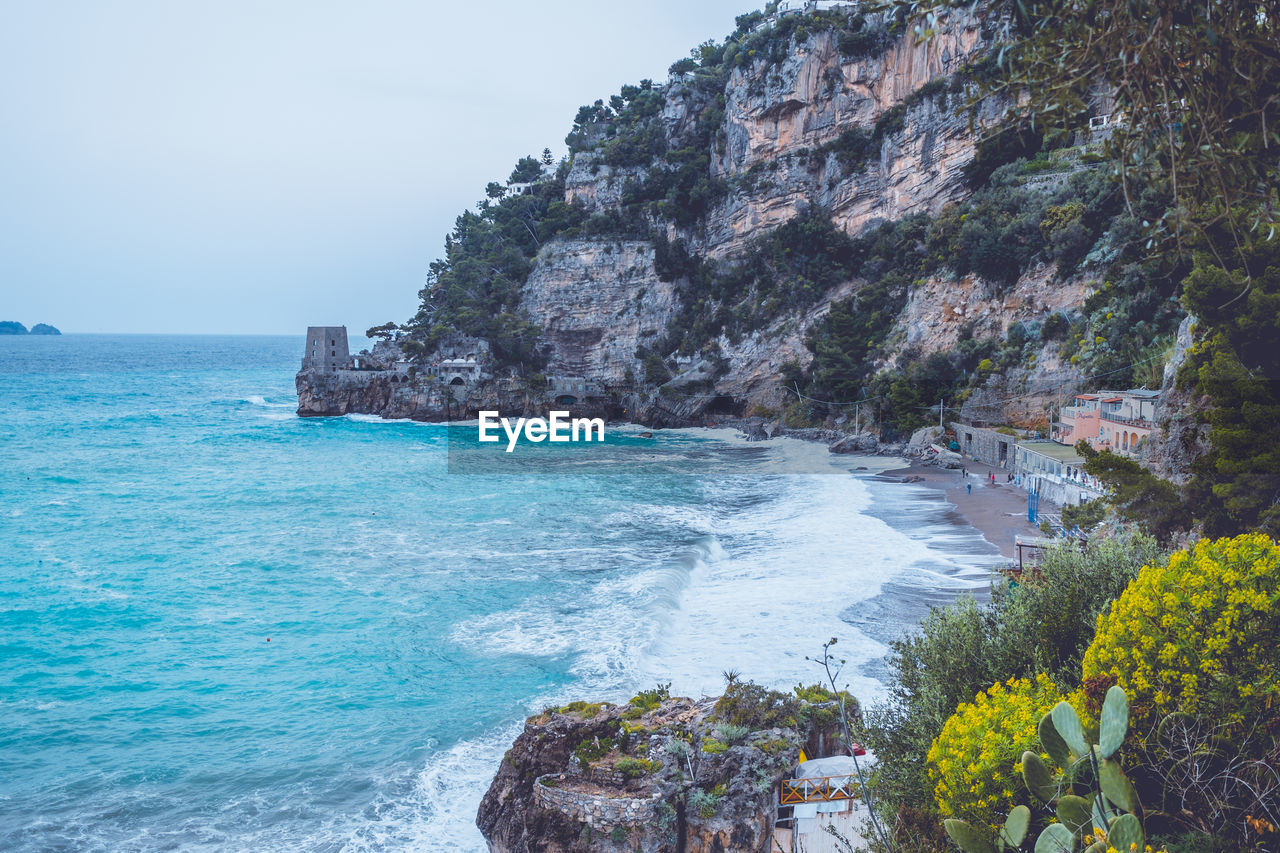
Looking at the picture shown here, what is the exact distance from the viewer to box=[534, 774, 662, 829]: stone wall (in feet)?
27.4

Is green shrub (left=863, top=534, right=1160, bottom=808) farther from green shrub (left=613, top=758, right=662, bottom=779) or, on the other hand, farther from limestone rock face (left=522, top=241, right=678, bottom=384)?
limestone rock face (left=522, top=241, right=678, bottom=384)

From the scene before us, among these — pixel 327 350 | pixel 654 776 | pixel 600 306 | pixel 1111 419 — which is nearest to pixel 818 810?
pixel 654 776

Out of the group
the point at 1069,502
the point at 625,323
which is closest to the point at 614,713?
the point at 1069,502

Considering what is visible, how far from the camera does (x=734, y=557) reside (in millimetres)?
22109

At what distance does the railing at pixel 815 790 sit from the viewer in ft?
27.6

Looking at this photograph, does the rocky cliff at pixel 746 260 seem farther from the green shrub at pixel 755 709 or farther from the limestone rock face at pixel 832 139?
the green shrub at pixel 755 709

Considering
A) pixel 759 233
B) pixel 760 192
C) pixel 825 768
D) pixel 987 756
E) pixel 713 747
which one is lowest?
pixel 825 768

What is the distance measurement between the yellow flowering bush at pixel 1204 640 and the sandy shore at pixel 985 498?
15.8 meters

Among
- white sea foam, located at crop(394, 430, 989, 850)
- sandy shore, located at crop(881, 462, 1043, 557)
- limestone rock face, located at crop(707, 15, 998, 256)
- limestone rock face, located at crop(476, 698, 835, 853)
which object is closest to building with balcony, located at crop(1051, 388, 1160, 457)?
sandy shore, located at crop(881, 462, 1043, 557)

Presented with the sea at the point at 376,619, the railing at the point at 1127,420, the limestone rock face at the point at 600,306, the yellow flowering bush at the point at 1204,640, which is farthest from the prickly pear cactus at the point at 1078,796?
the limestone rock face at the point at 600,306

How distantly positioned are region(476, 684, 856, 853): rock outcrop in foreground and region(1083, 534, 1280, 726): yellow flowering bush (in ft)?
14.3

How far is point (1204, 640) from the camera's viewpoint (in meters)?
5.19

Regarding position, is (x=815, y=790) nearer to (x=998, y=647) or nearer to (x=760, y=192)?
(x=998, y=647)

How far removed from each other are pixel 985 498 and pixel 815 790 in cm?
2226
